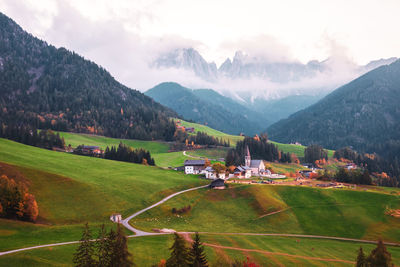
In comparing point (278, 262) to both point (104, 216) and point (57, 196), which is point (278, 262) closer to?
point (104, 216)

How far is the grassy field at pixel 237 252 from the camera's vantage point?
44513mm

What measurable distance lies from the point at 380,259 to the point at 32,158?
358ft

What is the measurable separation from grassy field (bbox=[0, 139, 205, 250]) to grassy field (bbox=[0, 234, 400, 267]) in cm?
775

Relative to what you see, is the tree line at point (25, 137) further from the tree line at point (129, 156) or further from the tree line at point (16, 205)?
the tree line at point (16, 205)

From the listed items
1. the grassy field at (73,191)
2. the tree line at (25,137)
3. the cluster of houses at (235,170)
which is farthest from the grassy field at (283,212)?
the tree line at (25,137)

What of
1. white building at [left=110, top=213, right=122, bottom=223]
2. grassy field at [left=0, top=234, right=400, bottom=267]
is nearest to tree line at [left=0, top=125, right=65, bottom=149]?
white building at [left=110, top=213, right=122, bottom=223]

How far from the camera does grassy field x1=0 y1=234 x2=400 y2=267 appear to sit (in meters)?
44.5

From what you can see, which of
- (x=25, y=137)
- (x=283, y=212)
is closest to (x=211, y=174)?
(x=283, y=212)

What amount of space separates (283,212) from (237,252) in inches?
1478

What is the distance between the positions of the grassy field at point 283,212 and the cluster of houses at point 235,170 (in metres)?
24.0

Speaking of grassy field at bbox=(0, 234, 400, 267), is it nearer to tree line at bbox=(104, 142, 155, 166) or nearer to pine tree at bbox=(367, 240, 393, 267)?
pine tree at bbox=(367, 240, 393, 267)

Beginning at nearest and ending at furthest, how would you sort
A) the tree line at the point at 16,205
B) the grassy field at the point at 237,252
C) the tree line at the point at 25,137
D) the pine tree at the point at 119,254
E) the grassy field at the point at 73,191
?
the pine tree at the point at 119,254 → the grassy field at the point at 237,252 → the grassy field at the point at 73,191 → the tree line at the point at 16,205 → the tree line at the point at 25,137

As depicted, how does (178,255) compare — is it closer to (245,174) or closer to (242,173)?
(245,174)

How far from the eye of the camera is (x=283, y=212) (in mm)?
89625
